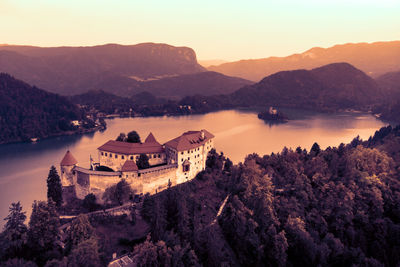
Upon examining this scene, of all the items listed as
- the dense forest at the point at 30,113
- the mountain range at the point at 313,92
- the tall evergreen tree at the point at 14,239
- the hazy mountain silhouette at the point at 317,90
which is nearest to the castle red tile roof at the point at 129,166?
the tall evergreen tree at the point at 14,239

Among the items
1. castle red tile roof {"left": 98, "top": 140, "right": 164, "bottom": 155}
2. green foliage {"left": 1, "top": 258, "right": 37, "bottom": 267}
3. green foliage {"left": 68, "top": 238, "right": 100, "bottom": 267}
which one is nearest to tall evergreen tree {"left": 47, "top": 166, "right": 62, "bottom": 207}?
castle red tile roof {"left": 98, "top": 140, "right": 164, "bottom": 155}

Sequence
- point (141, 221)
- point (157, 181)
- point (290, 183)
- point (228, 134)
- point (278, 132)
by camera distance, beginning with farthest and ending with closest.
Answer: point (278, 132)
point (228, 134)
point (290, 183)
point (157, 181)
point (141, 221)

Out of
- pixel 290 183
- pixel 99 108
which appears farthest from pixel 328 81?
pixel 290 183

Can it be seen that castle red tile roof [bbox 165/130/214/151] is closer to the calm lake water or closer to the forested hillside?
the forested hillside

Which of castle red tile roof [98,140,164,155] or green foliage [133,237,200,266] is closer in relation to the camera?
green foliage [133,237,200,266]

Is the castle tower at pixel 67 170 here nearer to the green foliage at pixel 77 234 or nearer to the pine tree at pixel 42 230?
the pine tree at pixel 42 230

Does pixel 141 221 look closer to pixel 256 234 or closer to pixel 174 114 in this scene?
pixel 256 234

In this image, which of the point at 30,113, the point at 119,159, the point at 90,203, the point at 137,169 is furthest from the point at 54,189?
the point at 30,113
